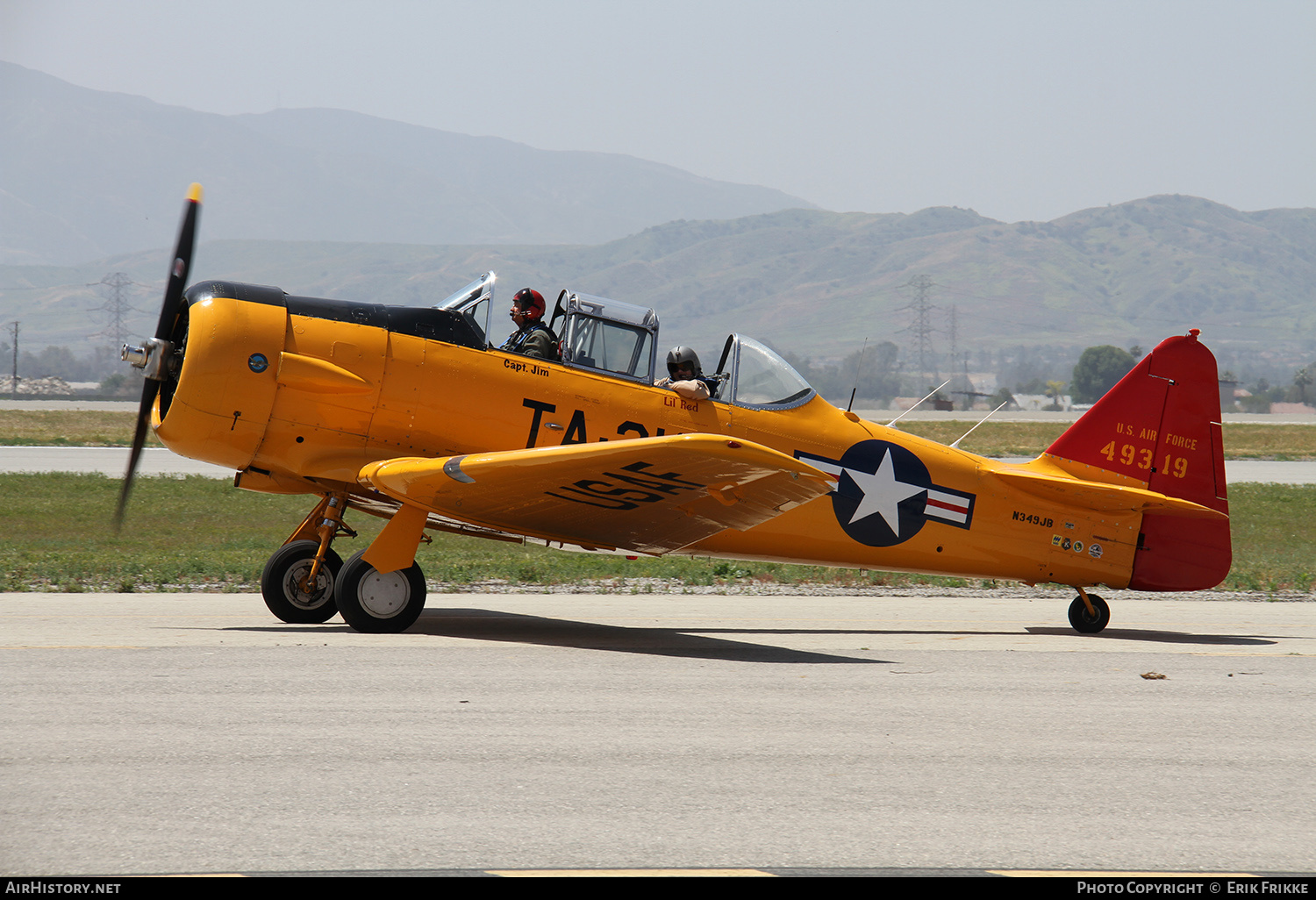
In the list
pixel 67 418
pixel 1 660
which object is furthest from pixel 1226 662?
pixel 67 418

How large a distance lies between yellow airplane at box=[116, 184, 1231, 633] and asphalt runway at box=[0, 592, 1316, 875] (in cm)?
85

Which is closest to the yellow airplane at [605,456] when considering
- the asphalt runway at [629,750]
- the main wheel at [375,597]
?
the main wheel at [375,597]

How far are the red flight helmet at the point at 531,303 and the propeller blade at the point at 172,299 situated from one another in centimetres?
264

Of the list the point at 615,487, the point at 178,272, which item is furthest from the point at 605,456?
the point at 178,272

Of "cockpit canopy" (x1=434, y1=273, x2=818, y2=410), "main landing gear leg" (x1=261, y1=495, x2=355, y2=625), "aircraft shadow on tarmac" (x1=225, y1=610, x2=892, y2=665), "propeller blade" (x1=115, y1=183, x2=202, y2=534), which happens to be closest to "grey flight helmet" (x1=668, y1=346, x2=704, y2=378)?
"cockpit canopy" (x1=434, y1=273, x2=818, y2=410)

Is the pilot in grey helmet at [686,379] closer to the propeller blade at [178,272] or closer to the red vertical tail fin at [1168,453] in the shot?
the red vertical tail fin at [1168,453]

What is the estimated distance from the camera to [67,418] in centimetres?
5353

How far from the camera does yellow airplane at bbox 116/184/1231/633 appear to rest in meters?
8.41

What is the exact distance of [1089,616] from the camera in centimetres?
1059

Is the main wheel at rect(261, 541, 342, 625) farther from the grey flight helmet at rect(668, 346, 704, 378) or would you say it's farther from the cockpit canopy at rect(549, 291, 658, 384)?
the grey flight helmet at rect(668, 346, 704, 378)

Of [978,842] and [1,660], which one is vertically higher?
[978,842]

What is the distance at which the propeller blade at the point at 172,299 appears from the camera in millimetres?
8859
